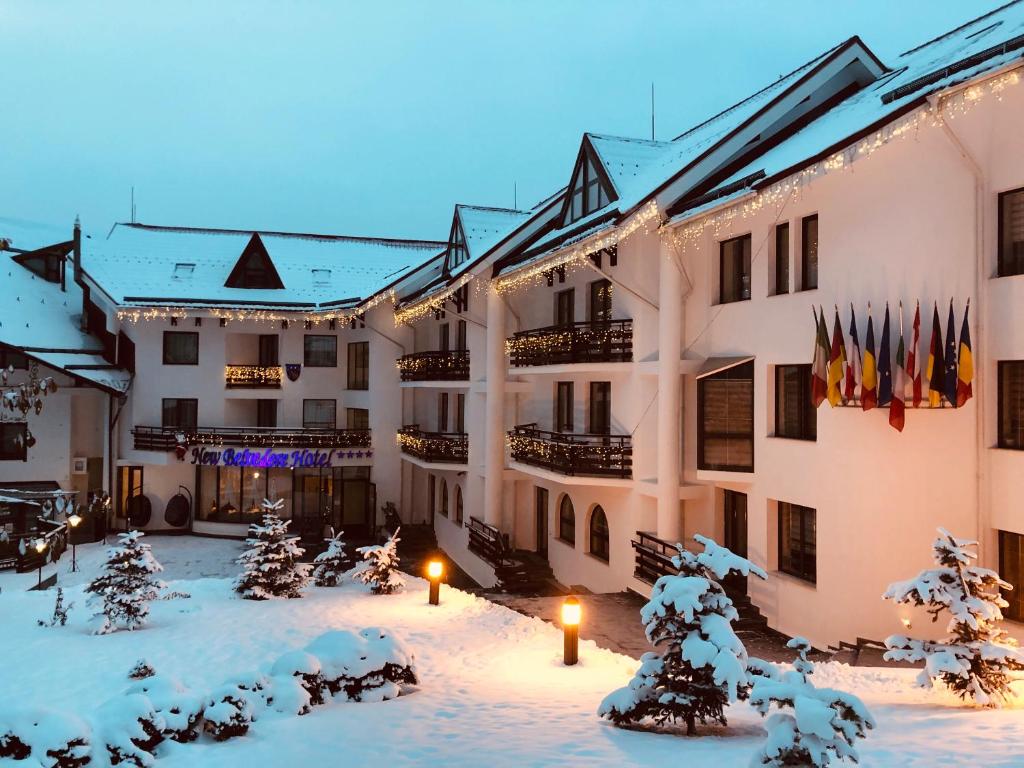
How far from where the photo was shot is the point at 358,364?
36.2 meters

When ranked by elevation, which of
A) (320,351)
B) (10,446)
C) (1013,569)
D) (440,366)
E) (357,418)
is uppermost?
(320,351)

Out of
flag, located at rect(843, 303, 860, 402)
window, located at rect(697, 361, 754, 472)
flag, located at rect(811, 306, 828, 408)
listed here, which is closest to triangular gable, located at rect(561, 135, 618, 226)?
window, located at rect(697, 361, 754, 472)

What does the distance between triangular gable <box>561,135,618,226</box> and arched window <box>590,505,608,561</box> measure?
27.3 feet

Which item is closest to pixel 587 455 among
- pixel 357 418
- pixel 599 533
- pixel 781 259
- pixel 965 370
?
pixel 599 533

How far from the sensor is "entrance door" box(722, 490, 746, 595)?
1831 cm

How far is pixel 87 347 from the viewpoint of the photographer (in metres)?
35.1

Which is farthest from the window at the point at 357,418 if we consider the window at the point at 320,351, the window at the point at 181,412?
the window at the point at 181,412

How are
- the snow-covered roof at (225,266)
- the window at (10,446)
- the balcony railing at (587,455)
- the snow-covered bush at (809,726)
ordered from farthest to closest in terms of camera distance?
1. the snow-covered roof at (225,266)
2. the window at (10,446)
3. the balcony railing at (587,455)
4. the snow-covered bush at (809,726)

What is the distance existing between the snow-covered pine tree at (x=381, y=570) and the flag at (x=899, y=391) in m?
12.3

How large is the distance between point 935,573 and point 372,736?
7.02m

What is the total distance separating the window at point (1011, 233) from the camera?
1244 cm

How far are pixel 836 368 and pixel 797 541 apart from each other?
13.2ft

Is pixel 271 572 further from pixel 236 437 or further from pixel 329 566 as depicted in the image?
pixel 236 437

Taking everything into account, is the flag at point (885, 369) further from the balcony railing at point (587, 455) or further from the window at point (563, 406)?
the window at point (563, 406)
